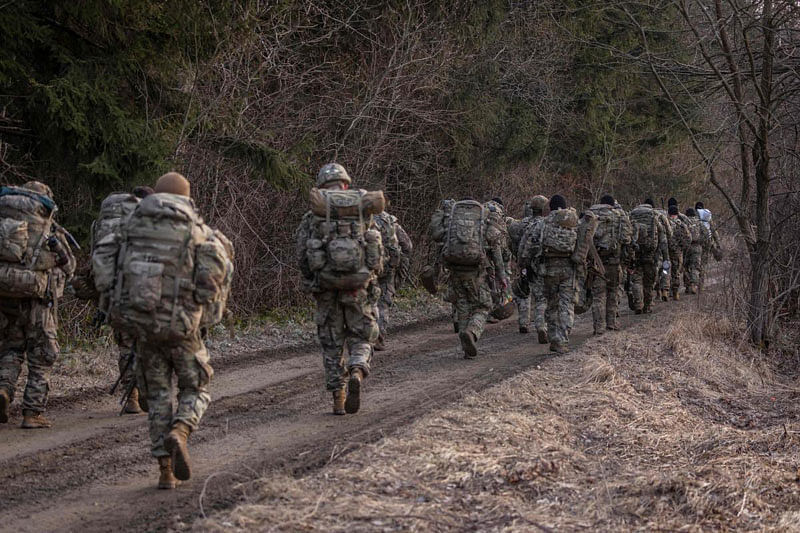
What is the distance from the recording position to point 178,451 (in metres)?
5.56

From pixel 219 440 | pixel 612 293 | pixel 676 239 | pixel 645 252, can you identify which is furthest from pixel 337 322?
pixel 676 239

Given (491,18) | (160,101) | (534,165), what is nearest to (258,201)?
(160,101)

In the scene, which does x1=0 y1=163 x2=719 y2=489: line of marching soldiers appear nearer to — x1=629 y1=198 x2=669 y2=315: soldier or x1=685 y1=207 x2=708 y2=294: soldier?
x1=629 y1=198 x2=669 y2=315: soldier

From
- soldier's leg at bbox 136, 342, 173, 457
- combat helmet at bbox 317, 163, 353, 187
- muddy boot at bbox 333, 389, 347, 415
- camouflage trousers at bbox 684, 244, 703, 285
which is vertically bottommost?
muddy boot at bbox 333, 389, 347, 415

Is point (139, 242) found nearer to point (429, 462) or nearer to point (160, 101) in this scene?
point (429, 462)

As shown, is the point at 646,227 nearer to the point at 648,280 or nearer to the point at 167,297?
the point at 648,280

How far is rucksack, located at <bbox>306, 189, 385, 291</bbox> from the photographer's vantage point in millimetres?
7797

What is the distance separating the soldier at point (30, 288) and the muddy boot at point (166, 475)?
239cm

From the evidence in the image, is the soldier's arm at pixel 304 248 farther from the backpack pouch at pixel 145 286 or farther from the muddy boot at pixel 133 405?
the backpack pouch at pixel 145 286

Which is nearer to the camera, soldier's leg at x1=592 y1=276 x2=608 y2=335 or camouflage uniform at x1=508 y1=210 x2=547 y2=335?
camouflage uniform at x1=508 y1=210 x2=547 y2=335

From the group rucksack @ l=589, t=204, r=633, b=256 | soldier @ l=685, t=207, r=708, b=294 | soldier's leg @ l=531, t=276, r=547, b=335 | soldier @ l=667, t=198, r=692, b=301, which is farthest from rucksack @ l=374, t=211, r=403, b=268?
soldier @ l=685, t=207, r=708, b=294

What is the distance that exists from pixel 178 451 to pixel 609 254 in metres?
10.3

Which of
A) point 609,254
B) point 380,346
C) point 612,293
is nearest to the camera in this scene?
point 380,346

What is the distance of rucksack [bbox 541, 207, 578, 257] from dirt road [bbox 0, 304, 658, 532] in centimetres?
151
